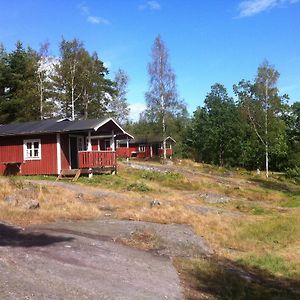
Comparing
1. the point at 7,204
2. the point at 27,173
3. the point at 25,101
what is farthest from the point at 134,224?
the point at 25,101

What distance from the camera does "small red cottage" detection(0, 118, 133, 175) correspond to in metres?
26.7

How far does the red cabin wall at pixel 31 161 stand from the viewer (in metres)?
26.9

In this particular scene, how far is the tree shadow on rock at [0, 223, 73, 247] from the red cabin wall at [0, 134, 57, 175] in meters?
16.0

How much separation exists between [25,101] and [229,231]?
36.7m

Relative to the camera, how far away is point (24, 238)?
391 inches

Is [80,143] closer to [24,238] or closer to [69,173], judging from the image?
[69,173]

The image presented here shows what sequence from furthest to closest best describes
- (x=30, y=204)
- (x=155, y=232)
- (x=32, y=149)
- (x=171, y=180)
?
1. (x=171, y=180)
2. (x=32, y=149)
3. (x=30, y=204)
4. (x=155, y=232)

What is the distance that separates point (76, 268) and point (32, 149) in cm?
2051

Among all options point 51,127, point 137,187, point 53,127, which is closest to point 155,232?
point 137,187

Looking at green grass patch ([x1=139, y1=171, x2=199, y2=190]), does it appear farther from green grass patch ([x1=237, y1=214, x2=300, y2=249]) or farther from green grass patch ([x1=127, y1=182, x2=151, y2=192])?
green grass patch ([x1=237, y1=214, x2=300, y2=249])

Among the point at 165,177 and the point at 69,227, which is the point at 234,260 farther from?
the point at 165,177

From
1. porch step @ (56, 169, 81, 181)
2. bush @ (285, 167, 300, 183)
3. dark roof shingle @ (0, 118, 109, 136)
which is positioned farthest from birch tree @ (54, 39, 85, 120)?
bush @ (285, 167, 300, 183)

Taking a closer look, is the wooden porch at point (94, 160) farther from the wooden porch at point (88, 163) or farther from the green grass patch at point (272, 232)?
the green grass patch at point (272, 232)

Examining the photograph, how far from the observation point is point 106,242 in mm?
10852
